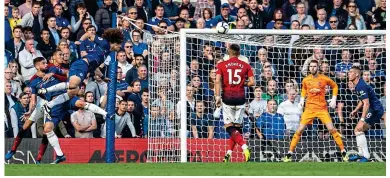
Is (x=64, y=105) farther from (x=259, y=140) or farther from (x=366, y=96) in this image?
(x=366, y=96)

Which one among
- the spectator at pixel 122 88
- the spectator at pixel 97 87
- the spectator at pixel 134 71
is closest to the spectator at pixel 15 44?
the spectator at pixel 97 87

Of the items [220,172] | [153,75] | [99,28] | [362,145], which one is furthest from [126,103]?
[220,172]

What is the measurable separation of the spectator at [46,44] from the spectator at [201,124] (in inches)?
105

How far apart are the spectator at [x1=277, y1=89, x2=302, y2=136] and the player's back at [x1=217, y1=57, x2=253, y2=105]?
2.22 meters

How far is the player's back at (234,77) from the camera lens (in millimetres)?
16734

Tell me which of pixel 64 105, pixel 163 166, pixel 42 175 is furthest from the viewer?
pixel 64 105

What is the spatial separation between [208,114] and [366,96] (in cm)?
257

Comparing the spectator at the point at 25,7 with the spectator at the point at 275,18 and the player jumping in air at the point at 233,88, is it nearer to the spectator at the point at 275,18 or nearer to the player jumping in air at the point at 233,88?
the spectator at the point at 275,18

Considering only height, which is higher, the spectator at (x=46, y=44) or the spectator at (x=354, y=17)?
the spectator at (x=354, y=17)

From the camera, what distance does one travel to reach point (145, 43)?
20.2m

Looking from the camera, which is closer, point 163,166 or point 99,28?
point 163,166

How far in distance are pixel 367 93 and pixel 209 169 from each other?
16.5 feet

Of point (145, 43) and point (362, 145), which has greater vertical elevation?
point (145, 43)

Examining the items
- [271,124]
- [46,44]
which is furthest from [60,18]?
[271,124]
